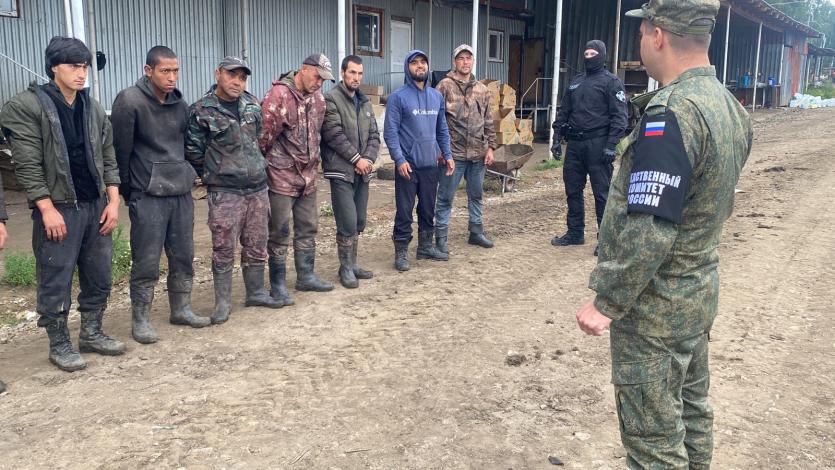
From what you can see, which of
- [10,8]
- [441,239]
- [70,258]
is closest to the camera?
[70,258]

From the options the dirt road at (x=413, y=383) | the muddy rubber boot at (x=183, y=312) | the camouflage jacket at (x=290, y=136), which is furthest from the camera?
the camouflage jacket at (x=290, y=136)

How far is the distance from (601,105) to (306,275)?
10.7 feet

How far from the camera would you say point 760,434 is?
3477mm

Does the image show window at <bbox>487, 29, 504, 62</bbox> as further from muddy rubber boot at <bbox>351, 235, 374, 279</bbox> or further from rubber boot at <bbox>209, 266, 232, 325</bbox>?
rubber boot at <bbox>209, 266, 232, 325</bbox>

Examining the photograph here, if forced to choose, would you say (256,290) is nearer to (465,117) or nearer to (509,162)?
(465,117)

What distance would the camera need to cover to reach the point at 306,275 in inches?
228

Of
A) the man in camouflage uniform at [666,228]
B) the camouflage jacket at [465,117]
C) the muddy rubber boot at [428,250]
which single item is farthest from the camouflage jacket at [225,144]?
the man in camouflage uniform at [666,228]

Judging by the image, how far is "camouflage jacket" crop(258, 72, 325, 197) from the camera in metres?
5.30

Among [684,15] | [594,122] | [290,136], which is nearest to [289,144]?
[290,136]

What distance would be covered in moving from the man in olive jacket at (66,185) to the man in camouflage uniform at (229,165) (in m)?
0.66

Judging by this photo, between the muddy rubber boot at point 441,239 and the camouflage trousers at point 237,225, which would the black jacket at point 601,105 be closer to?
the muddy rubber boot at point 441,239

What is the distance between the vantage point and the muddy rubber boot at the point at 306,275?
5.75m

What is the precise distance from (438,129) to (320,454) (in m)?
3.99

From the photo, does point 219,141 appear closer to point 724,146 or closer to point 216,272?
point 216,272
